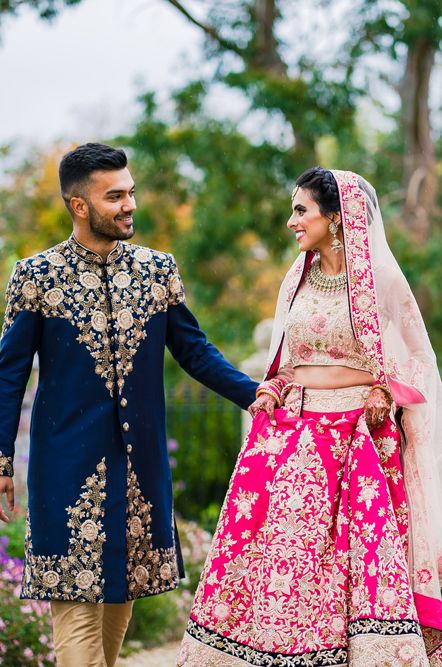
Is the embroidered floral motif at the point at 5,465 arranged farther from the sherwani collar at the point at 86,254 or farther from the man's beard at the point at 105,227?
the man's beard at the point at 105,227

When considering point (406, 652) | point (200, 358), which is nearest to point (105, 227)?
point (200, 358)

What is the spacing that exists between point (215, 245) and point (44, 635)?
8708 millimetres

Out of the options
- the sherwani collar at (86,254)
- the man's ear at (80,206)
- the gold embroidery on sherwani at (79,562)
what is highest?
the man's ear at (80,206)

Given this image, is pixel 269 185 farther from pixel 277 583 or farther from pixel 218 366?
pixel 277 583

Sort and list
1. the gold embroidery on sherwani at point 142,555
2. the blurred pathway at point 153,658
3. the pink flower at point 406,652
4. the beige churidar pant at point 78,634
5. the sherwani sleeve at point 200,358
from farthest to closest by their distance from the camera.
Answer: the blurred pathway at point 153,658 → the sherwani sleeve at point 200,358 → the gold embroidery on sherwani at point 142,555 → the beige churidar pant at point 78,634 → the pink flower at point 406,652

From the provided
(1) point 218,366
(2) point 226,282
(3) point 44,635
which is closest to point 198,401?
(2) point 226,282

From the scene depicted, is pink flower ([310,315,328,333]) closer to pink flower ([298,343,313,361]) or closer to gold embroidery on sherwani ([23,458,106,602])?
pink flower ([298,343,313,361])

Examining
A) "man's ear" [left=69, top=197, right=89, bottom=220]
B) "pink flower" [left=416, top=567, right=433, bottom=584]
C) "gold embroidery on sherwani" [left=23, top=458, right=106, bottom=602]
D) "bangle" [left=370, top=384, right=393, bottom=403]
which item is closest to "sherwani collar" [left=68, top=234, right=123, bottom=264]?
"man's ear" [left=69, top=197, right=89, bottom=220]

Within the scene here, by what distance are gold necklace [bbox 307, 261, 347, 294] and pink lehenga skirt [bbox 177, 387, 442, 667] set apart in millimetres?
420

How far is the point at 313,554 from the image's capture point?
3814mm

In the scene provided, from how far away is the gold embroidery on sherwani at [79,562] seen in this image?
3.85 meters

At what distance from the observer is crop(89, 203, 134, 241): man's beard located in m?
4.05

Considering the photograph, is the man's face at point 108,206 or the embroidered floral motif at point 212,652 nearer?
the embroidered floral motif at point 212,652

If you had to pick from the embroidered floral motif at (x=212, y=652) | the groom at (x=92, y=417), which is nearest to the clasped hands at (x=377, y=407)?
the groom at (x=92, y=417)
